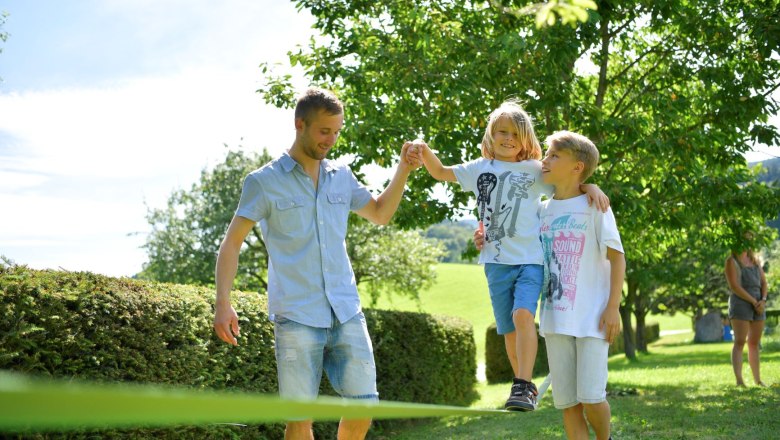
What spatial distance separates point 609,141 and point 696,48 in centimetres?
259

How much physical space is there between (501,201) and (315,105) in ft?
4.62

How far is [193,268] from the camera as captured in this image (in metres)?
28.8

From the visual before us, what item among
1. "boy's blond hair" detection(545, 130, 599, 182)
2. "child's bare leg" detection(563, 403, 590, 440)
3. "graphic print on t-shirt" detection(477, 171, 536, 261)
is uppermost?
"boy's blond hair" detection(545, 130, 599, 182)

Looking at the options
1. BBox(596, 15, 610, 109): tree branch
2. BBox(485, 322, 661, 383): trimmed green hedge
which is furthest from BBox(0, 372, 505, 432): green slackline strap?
BBox(485, 322, 661, 383): trimmed green hedge

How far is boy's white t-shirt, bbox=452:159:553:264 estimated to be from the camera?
4625mm

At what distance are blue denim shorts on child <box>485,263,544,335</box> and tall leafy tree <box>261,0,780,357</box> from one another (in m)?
5.45

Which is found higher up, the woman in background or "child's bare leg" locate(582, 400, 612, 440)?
the woman in background

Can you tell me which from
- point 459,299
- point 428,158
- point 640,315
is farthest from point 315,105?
point 459,299

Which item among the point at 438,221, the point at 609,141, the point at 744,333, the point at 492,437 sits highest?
the point at 609,141

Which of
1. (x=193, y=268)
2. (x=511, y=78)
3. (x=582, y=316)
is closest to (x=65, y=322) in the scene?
(x=582, y=316)

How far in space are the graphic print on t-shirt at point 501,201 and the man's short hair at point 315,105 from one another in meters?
1.25

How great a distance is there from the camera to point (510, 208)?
15.3 ft

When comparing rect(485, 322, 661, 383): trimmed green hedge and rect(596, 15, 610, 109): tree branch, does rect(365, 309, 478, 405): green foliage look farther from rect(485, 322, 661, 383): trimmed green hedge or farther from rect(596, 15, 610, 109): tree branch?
rect(485, 322, 661, 383): trimmed green hedge

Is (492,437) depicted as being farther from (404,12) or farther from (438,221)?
(404,12)
